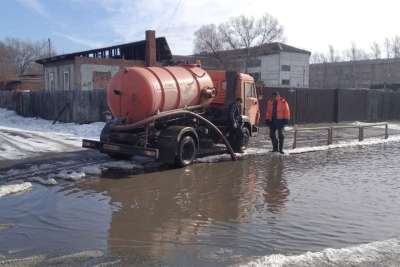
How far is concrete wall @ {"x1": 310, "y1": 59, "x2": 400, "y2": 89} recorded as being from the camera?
98312 millimetres

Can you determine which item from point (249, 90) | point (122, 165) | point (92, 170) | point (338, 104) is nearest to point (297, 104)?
point (338, 104)

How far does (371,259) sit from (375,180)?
5824 millimetres

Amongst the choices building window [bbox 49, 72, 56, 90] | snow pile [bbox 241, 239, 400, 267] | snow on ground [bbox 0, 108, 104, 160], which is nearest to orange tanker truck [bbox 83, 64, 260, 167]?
snow on ground [bbox 0, 108, 104, 160]

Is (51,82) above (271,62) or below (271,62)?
below

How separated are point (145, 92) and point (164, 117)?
93cm

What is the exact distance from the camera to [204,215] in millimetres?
7945

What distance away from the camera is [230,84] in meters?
15.6

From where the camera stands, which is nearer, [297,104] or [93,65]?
[297,104]

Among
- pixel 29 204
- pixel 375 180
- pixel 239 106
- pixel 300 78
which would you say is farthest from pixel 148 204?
pixel 300 78

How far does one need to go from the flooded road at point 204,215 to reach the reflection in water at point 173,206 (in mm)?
15

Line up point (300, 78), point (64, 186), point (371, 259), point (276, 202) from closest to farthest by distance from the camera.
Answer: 1. point (371, 259)
2. point (276, 202)
3. point (64, 186)
4. point (300, 78)

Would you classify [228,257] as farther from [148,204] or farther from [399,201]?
[399,201]

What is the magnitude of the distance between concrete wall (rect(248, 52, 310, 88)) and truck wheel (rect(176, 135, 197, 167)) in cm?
6337

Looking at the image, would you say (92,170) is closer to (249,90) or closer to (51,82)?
(249,90)
